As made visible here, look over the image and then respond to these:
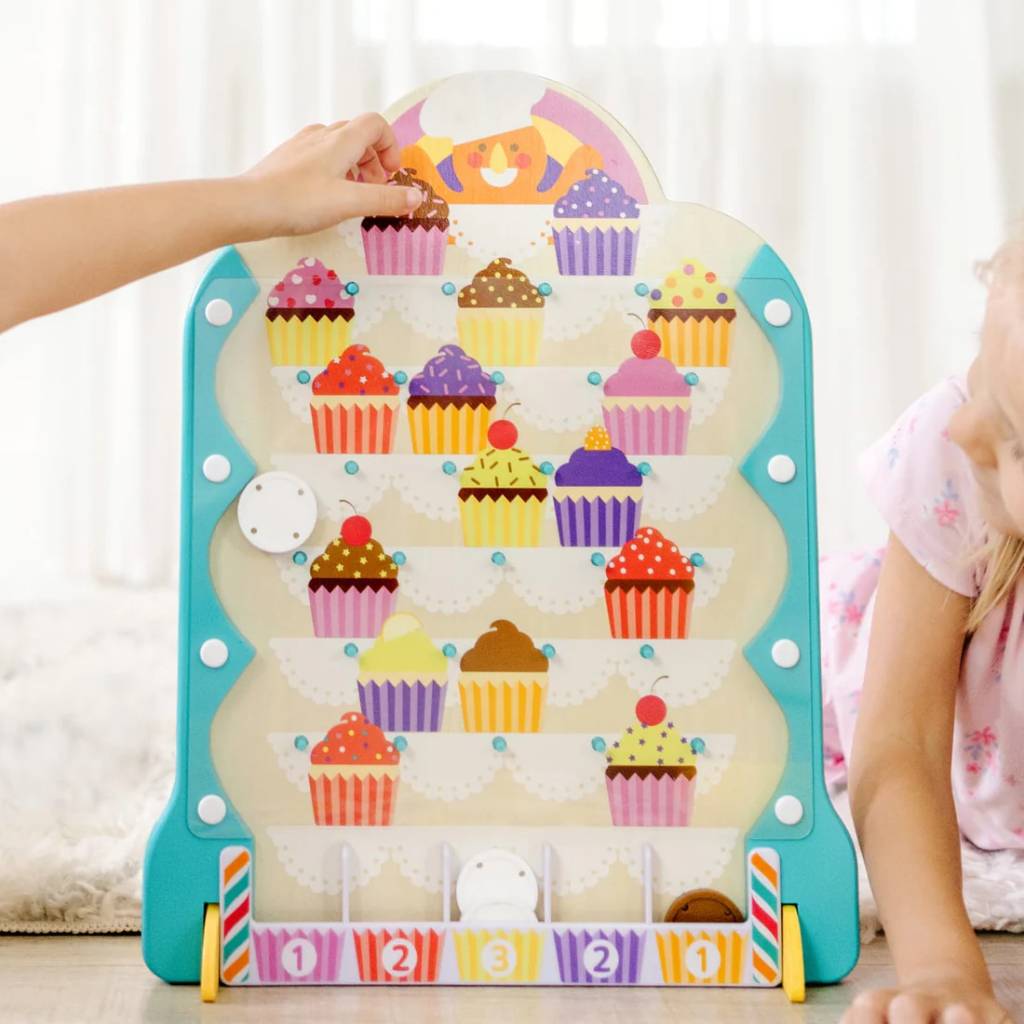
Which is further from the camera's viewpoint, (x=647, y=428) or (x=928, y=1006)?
(x=647, y=428)

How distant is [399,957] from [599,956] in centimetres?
10

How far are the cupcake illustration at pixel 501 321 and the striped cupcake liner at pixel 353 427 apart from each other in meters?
0.06

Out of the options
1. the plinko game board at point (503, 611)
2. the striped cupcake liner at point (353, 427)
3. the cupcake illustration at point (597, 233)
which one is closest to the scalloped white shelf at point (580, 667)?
the plinko game board at point (503, 611)

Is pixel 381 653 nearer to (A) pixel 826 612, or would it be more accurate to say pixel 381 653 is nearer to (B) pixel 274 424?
(B) pixel 274 424

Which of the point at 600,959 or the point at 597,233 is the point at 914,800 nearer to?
the point at 600,959

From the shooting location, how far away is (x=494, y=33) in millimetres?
1902

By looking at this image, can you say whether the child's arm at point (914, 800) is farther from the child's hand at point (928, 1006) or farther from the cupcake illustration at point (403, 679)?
the cupcake illustration at point (403, 679)

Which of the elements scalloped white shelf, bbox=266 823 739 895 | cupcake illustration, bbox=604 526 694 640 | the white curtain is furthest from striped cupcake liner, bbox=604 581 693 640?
the white curtain

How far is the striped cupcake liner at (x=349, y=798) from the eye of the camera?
67cm

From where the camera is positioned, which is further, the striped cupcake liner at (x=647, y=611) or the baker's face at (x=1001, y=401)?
the striped cupcake liner at (x=647, y=611)

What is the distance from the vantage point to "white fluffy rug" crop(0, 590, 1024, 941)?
0.77m

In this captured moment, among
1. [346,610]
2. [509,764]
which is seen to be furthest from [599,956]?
[346,610]

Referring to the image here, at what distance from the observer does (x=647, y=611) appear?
68 centimetres

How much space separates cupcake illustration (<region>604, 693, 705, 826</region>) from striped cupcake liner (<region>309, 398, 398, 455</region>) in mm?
202
